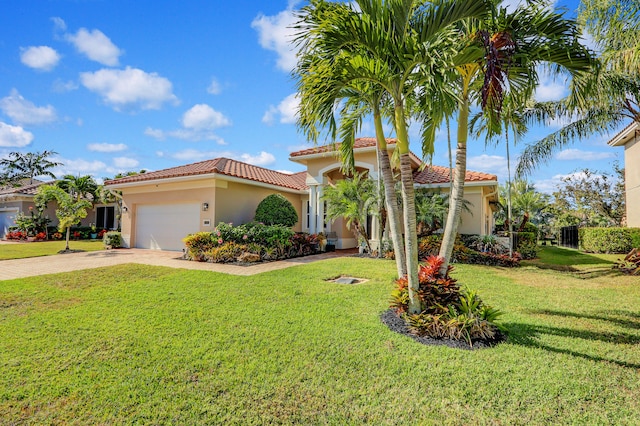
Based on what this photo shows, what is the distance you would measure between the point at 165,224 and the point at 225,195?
4667 millimetres

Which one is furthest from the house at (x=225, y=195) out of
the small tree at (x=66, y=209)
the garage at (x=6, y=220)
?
the garage at (x=6, y=220)

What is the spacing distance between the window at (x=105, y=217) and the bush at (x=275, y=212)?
73.8 ft

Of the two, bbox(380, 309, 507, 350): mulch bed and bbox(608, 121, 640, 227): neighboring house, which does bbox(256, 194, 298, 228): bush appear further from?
bbox(608, 121, 640, 227): neighboring house

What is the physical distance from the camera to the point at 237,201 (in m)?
17.5

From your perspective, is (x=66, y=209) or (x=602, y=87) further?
(x=66, y=209)

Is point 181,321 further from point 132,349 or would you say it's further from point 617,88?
point 617,88

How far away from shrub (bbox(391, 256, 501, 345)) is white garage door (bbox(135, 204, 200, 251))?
14.0 m

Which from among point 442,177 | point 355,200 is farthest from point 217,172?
point 442,177

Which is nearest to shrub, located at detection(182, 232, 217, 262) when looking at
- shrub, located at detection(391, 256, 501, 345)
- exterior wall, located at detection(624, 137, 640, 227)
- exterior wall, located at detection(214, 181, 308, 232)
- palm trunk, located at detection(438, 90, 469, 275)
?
exterior wall, located at detection(214, 181, 308, 232)

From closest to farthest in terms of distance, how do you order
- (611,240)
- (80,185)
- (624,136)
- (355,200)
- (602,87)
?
1. (602,87)
2. (355,200)
3. (611,240)
4. (624,136)
5. (80,185)

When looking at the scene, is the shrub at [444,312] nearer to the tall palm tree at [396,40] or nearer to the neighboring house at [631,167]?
the tall palm tree at [396,40]

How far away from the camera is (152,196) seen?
18.8m

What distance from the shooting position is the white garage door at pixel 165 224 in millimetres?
17484

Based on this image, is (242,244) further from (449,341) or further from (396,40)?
(396,40)
